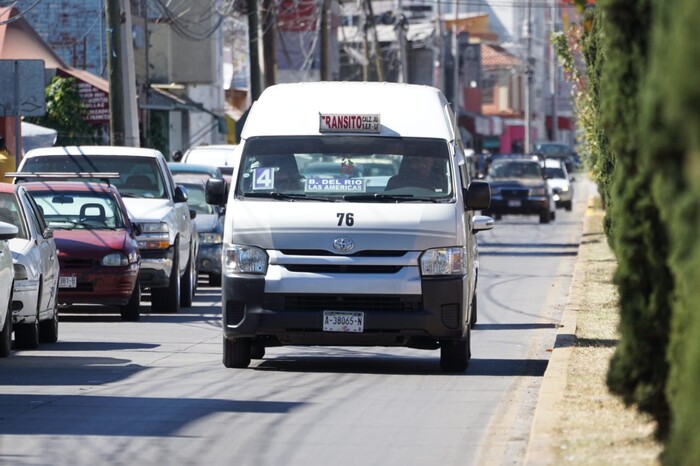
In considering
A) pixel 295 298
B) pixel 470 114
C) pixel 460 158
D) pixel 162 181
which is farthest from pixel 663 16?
pixel 470 114

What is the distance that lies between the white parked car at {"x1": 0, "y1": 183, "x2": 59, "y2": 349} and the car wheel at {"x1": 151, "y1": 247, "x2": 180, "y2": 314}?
3.89 m

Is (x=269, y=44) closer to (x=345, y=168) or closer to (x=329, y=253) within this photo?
(x=345, y=168)

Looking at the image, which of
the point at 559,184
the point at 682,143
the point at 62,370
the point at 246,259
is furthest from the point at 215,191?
the point at 559,184

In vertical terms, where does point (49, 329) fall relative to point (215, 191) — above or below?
below

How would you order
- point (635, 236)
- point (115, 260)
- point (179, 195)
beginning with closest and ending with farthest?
point (635, 236) < point (115, 260) < point (179, 195)

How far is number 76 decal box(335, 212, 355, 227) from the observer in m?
13.5

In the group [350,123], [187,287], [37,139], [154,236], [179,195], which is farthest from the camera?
[37,139]

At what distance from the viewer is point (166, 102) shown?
46812mm

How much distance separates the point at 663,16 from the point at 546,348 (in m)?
11.0

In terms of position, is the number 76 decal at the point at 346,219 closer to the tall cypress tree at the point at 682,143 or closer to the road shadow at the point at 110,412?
the road shadow at the point at 110,412

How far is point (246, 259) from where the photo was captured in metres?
13.6

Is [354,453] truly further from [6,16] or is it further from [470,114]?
[470,114]

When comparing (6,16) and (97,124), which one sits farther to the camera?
(97,124)

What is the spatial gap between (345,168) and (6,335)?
11.8 feet
